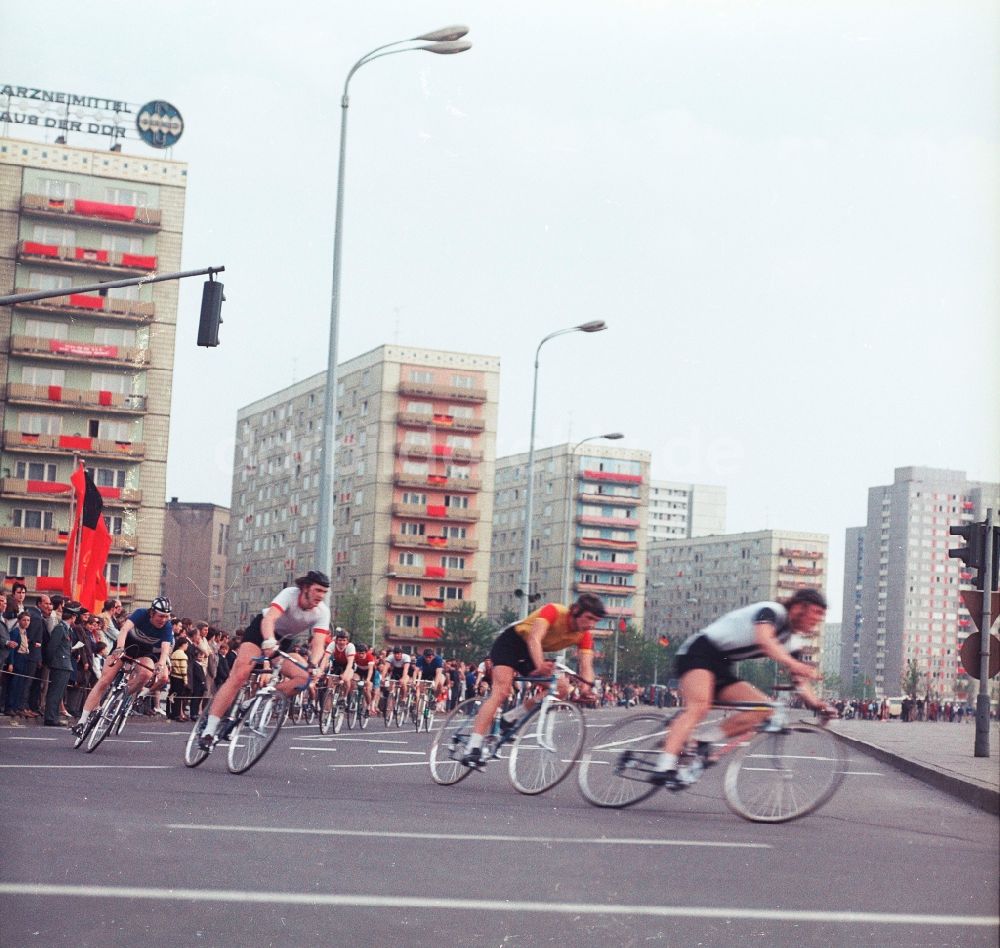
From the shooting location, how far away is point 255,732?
41.9 ft

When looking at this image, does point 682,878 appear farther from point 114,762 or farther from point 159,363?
point 159,363

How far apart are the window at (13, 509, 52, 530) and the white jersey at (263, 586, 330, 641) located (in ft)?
224

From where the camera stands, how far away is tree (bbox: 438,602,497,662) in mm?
100125

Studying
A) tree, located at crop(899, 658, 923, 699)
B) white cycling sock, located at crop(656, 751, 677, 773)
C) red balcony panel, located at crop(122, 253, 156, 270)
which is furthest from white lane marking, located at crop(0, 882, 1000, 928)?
red balcony panel, located at crop(122, 253, 156, 270)

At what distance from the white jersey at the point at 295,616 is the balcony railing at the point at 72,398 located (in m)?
67.7

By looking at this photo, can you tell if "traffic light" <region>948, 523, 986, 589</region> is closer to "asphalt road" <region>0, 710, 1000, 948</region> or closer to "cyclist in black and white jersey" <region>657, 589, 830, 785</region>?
"asphalt road" <region>0, 710, 1000, 948</region>

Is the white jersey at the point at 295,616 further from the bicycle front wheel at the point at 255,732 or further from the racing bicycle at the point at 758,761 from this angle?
the racing bicycle at the point at 758,761

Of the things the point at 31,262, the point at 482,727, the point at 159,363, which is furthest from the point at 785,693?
the point at 159,363

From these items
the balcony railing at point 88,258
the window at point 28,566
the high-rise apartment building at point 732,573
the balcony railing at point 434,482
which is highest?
the balcony railing at point 88,258

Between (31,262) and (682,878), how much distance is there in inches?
2787

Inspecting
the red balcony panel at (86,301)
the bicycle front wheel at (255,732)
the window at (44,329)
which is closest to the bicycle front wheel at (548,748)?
the bicycle front wheel at (255,732)

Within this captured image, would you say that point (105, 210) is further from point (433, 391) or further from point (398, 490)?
point (398, 490)

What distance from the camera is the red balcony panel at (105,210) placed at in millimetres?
78688

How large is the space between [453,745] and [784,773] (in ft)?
10.1
